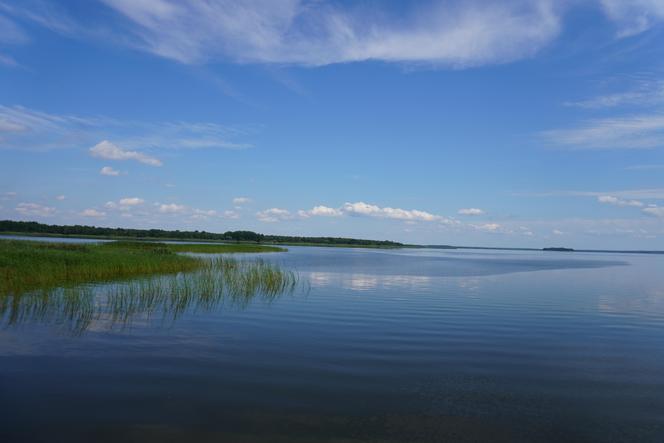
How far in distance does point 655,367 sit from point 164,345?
455 inches

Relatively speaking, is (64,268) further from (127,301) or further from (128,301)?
(127,301)

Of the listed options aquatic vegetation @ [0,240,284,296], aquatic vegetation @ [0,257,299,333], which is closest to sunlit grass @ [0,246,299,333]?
aquatic vegetation @ [0,257,299,333]

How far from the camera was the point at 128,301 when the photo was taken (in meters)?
17.6

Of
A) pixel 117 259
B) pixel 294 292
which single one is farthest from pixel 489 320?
pixel 117 259

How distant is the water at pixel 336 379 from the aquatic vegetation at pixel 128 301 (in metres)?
0.81

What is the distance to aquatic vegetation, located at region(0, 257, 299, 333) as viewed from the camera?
556 inches

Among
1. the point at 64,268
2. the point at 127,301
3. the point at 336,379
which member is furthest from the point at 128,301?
the point at 336,379

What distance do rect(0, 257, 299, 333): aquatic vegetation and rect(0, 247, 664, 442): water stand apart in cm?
81

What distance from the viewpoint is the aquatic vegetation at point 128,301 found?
14.1 meters

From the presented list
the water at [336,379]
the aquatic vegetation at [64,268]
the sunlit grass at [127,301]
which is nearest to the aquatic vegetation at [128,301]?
the sunlit grass at [127,301]

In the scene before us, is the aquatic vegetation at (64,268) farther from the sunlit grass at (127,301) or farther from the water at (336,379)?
the water at (336,379)

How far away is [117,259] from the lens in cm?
2780

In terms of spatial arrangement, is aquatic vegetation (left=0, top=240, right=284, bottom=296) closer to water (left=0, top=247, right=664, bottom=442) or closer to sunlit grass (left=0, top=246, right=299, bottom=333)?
sunlit grass (left=0, top=246, right=299, bottom=333)

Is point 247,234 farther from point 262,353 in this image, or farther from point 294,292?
point 262,353
